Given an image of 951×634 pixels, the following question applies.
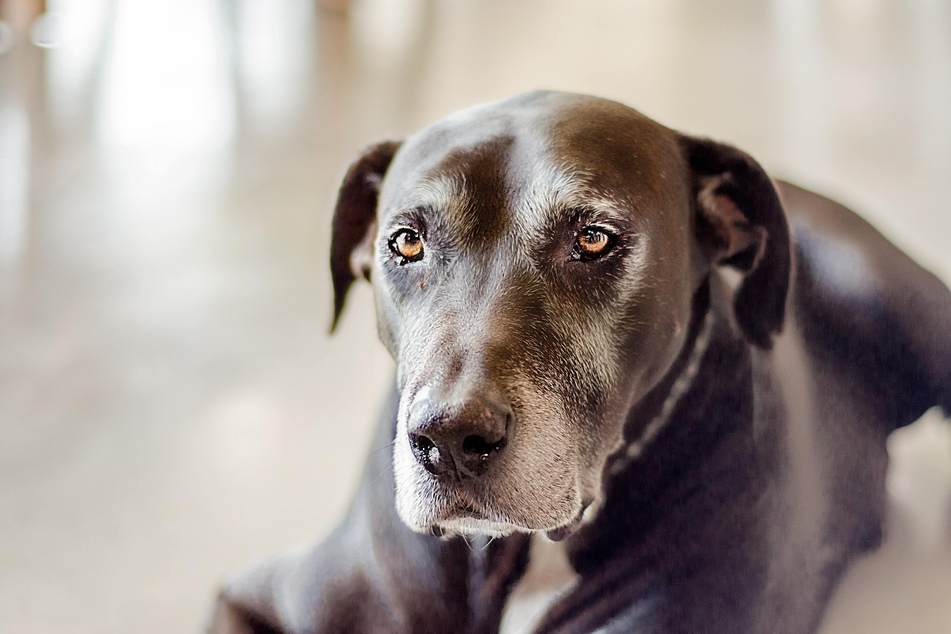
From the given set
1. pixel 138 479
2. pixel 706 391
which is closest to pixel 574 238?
pixel 706 391

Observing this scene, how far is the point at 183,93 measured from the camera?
3291 mm

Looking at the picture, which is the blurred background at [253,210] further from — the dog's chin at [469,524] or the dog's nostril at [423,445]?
the dog's nostril at [423,445]

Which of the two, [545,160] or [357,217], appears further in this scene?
[357,217]

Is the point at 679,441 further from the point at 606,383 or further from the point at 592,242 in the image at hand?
the point at 592,242

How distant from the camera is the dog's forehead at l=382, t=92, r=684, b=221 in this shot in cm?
118

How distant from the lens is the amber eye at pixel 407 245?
124 centimetres

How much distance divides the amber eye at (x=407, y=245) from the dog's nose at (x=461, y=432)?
0.82ft

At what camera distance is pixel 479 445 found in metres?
1.04

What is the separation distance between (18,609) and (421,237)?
999 millimetres

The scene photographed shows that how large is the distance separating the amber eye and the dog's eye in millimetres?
201

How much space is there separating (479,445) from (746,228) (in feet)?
1.83

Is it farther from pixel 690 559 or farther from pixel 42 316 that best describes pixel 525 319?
pixel 42 316

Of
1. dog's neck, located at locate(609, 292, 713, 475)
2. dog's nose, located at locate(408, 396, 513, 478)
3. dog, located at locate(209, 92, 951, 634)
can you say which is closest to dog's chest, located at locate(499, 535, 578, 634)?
dog, located at locate(209, 92, 951, 634)

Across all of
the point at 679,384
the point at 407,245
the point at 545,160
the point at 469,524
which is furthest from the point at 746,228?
the point at 469,524
